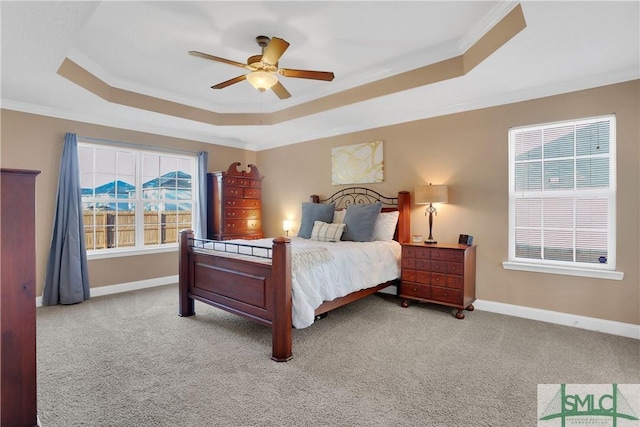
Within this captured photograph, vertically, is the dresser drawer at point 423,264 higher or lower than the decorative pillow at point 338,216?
lower

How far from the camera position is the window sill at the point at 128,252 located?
14.6 ft

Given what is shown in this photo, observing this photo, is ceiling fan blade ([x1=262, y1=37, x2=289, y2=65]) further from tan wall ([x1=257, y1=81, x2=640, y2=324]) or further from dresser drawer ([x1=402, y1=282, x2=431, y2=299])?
dresser drawer ([x1=402, y1=282, x2=431, y2=299])

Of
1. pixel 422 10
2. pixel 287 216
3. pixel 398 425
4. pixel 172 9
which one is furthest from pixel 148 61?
pixel 398 425

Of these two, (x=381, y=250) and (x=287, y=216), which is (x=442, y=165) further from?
(x=287, y=216)

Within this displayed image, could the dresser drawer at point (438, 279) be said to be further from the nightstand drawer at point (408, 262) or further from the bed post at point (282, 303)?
the bed post at point (282, 303)

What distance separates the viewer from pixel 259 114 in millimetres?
5035

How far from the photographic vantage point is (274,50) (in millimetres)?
2584

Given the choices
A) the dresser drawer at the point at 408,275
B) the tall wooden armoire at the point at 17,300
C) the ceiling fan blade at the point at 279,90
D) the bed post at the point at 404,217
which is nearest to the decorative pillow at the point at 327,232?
the bed post at the point at 404,217

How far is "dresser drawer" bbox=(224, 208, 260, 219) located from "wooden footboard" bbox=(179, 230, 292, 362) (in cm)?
182

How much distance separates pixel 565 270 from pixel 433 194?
153 centimetres

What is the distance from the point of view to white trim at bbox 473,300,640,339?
9.92 ft

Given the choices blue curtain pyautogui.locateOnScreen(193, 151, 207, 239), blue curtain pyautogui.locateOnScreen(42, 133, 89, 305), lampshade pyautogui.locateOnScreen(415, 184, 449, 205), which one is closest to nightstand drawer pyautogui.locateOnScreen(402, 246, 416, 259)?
lampshade pyautogui.locateOnScreen(415, 184, 449, 205)

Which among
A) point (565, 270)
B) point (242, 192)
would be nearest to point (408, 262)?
point (565, 270)

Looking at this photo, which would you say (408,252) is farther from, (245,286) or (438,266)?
(245,286)
